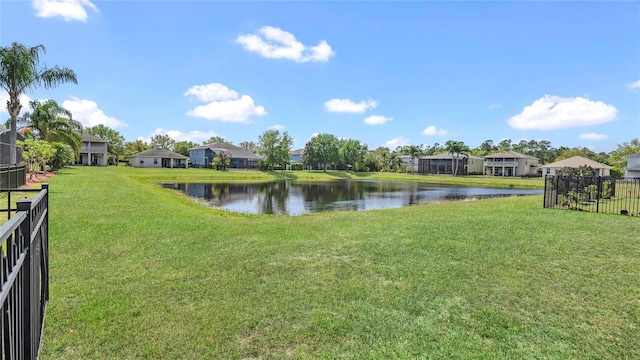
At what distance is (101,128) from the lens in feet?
225

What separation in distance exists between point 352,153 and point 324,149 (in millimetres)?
5953

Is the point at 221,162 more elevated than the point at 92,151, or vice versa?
the point at 92,151

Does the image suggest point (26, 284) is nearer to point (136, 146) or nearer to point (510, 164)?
point (510, 164)

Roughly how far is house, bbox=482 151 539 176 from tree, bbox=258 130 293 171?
38097mm

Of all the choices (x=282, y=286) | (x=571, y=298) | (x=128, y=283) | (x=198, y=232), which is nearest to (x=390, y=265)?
(x=282, y=286)

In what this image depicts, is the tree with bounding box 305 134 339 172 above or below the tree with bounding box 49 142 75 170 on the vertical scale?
above

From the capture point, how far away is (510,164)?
2586 inches

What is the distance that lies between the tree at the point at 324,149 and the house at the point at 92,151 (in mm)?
34131

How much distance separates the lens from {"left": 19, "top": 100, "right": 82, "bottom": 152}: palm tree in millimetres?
33656

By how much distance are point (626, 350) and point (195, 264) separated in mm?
5482

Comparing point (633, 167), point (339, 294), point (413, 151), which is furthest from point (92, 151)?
point (633, 167)

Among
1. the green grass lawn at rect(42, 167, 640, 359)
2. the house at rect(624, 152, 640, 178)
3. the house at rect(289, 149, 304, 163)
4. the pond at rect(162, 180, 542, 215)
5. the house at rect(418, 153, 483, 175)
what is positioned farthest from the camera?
the house at rect(289, 149, 304, 163)

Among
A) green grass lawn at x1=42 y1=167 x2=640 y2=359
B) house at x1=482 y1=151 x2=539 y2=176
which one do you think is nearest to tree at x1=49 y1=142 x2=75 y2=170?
green grass lawn at x1=42 y1=167 x2=640 y2=359

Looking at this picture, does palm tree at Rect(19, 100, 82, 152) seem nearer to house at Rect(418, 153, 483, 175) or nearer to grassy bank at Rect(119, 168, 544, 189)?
grassy bank at Rect(119, 168, 544, 189)
